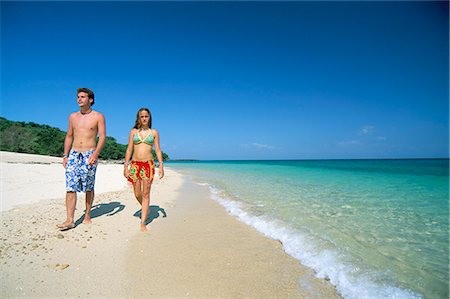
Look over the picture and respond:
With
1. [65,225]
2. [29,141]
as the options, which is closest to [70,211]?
[65,225]

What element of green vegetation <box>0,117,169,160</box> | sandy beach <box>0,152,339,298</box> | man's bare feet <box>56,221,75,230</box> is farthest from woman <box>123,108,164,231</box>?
green vegetation <box>0,117,169,160</box>

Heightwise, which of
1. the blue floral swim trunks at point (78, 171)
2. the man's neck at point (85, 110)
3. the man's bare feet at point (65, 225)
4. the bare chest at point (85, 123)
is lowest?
the man's bare feet at point (65, 225)

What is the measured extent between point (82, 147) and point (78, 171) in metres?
0.42

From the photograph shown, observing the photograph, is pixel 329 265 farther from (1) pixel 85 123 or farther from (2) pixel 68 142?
(2) pixel 68 142

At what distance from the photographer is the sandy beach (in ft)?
8.05

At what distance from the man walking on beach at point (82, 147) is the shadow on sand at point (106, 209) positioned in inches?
30.2

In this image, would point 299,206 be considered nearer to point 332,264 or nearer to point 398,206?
point 398,206

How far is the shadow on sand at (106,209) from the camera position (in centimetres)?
531

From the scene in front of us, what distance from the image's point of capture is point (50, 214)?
16.0ft

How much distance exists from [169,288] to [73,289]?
91 centimetres

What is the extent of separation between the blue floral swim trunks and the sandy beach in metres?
0.70

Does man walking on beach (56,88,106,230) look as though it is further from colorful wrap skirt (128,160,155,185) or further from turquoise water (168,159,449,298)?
turquoise water (168,159,449,298)

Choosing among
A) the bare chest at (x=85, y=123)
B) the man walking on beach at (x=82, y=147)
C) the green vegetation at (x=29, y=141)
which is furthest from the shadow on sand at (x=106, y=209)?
the green vegetation at (x=29, y=141)

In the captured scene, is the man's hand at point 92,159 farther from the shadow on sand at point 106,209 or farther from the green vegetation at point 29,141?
the green vegetation at point 29,141
